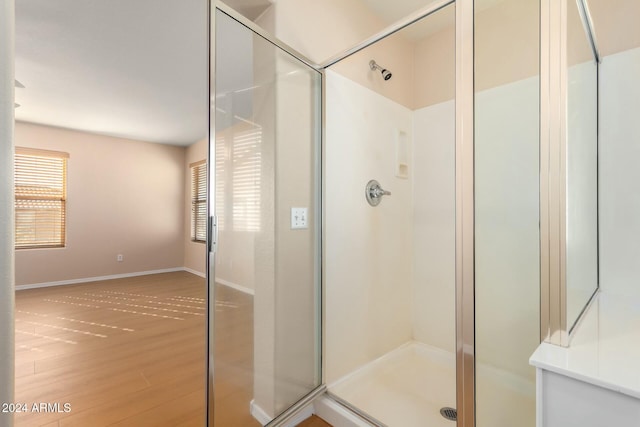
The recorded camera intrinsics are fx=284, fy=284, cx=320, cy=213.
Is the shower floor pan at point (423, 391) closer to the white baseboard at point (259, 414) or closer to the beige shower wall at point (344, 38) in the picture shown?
the white baseboard at point (259, 414)

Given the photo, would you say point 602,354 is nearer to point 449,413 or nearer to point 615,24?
point 449,413

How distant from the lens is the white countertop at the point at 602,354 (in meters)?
0.67

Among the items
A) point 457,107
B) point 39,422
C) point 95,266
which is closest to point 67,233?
point 95,266

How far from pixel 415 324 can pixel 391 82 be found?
1921mm

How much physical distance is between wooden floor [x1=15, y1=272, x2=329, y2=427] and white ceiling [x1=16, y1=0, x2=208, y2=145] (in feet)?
3.55

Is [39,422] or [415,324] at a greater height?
[415,324]

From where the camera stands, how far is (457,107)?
3.45 ft

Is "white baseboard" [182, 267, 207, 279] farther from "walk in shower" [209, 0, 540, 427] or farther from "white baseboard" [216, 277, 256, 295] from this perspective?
"white baseboard" [216, 277, 256, 295]

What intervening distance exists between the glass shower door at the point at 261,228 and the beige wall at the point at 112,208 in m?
5.06

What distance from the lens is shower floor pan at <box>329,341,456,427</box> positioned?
1.58 m

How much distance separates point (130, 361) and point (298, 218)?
6.20ft

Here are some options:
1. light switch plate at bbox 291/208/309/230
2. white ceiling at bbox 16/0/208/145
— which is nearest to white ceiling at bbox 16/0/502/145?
white ceiling at bbox 16/0/208/145

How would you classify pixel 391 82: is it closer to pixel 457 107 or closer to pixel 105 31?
Answer: pixel 457 107

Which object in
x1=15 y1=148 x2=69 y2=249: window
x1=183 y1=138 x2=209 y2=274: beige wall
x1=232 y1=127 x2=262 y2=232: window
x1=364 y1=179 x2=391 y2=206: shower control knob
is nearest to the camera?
x1=232 y1=127 x2=262 y2=232: window
